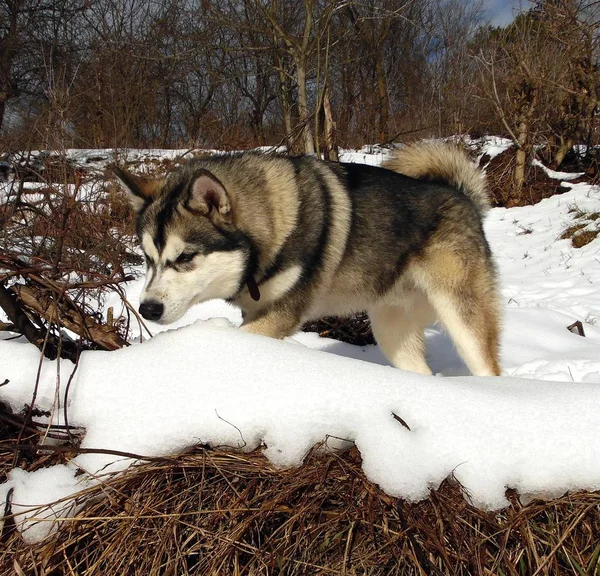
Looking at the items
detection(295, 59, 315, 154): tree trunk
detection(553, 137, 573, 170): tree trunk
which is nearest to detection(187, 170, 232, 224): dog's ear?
detection(295, 59, 315, 154): tree trunk

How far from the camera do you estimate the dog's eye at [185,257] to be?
237 centimetres

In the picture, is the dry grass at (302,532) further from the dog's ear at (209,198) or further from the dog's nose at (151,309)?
the dog's ear at (209,198)

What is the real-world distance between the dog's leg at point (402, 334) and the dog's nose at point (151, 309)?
62.0 inches

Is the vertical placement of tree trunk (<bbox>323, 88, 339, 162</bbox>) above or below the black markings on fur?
above

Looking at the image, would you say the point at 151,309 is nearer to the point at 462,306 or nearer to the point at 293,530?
the point at 293,530

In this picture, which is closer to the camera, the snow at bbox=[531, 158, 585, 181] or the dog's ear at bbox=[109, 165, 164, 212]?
the dog's ear at bbox=[109, 165, 164, 212]

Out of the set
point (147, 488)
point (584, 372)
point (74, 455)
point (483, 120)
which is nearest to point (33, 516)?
point (74, 455)

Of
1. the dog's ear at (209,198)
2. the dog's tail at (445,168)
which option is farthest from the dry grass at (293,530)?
the dog's tail at (445,168)

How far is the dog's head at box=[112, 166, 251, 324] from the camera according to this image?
2311 mm

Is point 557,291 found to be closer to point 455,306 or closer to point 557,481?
point 455,306

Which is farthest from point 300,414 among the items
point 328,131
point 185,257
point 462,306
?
point 328,131

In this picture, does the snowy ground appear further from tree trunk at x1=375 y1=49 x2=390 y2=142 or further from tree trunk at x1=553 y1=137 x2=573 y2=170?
tree trunk at x1=375 y1=49 x2=390 y2=142

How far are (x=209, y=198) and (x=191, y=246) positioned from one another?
0.25 metres

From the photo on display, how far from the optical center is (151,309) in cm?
223
